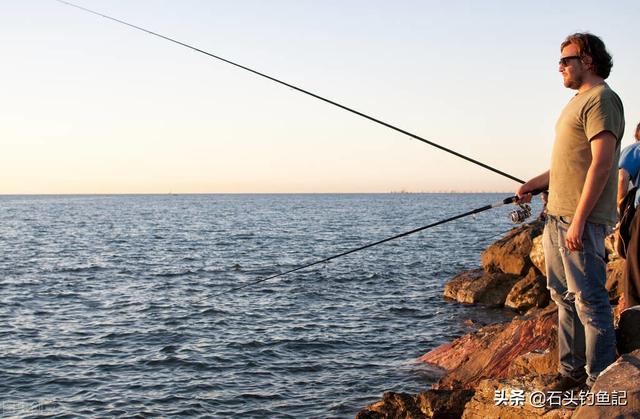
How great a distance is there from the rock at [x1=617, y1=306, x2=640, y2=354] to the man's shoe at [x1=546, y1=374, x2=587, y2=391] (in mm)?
506

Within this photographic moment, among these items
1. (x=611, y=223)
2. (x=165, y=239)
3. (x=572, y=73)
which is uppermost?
(x=572, y=73)

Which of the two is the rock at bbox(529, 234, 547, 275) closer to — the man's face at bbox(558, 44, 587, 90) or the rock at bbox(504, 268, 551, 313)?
the rock at bbox(504, 268, 551, 313)

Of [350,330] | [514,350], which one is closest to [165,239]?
[350,330]

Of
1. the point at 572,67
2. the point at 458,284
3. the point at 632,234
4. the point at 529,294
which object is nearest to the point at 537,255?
the point at 529,294

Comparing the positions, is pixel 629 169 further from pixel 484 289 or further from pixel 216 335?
pixel 484 289

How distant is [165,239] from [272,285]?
25.2 m

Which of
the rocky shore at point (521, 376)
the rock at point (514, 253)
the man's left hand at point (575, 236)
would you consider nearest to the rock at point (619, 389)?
the rocky shore at point (521, 376)

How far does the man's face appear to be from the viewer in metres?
4.56

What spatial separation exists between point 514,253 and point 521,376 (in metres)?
14.0

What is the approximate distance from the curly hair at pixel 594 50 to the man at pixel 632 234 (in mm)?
1709

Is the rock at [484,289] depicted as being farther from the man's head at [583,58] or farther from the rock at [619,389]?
the man's head at [583,58]

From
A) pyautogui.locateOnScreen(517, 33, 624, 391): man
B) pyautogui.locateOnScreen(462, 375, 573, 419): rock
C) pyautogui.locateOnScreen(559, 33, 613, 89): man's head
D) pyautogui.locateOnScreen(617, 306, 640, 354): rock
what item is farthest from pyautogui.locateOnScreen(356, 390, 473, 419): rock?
pyautogui.locateOnScreen(559, 33, 613, 89): man's head

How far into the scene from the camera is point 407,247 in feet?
124

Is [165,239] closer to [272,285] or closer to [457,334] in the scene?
[272,285]
